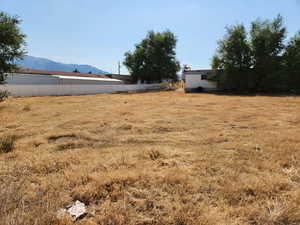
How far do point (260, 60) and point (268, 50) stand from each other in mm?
1301

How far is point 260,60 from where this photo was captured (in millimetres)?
18469

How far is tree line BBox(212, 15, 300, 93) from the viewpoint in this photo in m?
18.1

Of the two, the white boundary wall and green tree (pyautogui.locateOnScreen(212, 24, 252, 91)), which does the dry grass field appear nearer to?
the white boundary wall

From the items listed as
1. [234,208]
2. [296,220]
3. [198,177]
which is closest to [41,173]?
[198,177]

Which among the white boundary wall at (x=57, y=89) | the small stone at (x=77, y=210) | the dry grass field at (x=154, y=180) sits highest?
the white boundary wall at (x=57, y=89)

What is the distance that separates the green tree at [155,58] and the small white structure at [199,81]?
733 centimetres

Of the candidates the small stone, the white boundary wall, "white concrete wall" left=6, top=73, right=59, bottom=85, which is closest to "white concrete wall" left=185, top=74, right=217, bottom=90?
the white boundary wall

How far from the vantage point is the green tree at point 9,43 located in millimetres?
8332

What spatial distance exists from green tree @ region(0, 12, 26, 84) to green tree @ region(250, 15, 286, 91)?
70.9 ft

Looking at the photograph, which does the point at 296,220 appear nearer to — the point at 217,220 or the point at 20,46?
the point at 217,220

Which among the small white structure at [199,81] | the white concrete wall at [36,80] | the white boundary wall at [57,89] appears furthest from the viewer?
the small white structure at [199,81]

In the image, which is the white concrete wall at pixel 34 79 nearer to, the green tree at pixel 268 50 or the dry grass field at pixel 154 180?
the dry grass field at pixel 154 180

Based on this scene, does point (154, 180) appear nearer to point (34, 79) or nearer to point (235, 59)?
point (235, 59)

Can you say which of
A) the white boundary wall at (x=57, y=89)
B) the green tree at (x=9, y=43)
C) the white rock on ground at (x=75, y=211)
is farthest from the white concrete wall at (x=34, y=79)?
the white rock on ground at (x=75, y=211)
